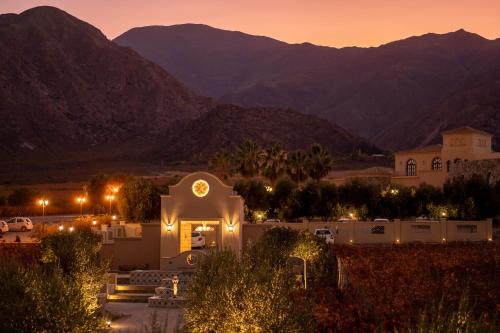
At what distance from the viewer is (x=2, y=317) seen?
13203mm

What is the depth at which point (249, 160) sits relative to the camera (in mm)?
63875

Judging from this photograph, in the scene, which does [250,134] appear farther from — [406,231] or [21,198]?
[406,231]

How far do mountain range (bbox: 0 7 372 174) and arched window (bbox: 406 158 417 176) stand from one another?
170 ft

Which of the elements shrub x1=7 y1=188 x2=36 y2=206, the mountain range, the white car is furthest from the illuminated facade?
the mountain range

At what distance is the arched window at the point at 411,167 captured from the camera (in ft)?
259

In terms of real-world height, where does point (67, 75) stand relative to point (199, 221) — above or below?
above

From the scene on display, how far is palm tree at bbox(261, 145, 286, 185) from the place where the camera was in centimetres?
6375

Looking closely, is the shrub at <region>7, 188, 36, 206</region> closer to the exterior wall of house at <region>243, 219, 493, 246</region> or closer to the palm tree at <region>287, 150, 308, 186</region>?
the palm tree at <region>287, 150, 308, 186</region>

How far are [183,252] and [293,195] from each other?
22.3 metres

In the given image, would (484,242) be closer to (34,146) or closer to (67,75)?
(34,146)

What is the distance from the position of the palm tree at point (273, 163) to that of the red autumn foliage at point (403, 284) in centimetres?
2322

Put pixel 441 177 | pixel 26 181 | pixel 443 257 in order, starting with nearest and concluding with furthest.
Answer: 1. pixel 443 257
2. pixel 441 177
3. pixel 26 181

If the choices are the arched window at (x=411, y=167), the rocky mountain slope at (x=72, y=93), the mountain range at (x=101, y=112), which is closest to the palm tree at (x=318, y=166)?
the arched window at (x=411, y=167)

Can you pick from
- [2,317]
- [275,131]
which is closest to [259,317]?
[2,317]
